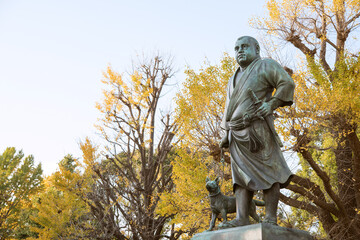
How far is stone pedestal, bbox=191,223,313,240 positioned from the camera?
119 inches

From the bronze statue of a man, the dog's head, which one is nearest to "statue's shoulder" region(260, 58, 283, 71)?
the bronze statue of a man

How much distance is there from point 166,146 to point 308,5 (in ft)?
26.1

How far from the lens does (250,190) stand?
361 centimetres

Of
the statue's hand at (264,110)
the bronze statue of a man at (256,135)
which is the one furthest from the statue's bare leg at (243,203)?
the statue's hand at (264,110)

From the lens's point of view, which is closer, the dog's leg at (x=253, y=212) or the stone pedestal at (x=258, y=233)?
the stone pedestal at (x=258, y=233)

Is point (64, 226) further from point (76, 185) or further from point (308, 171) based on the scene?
point (308, 171)

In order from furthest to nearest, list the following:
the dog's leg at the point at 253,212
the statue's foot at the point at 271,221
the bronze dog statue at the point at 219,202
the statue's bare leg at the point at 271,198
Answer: the bronze dog statue at the point at 219,202 < the dog's leg at the point at 253,212 < the statue's bare leg at the point at 271,198 < the statue's foot at the point at 271,221

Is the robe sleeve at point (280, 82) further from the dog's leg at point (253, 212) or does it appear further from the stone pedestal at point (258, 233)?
the stone pedestal at point (258, 233)

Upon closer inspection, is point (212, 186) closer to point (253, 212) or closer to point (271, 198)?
point (253, 212)

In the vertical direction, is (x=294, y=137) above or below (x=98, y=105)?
below

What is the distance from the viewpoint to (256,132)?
357cm

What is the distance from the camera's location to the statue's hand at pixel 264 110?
3.53 meters

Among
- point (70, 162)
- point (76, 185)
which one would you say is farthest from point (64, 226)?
point (70, 162)

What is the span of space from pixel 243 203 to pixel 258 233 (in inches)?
23.6
